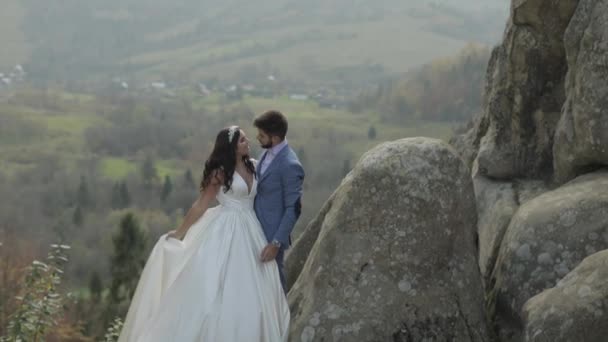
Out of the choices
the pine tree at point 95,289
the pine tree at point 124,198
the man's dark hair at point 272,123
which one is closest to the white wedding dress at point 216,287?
the man's dark hair at point 272,123

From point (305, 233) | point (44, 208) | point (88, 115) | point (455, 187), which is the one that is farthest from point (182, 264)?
point (88, 115)

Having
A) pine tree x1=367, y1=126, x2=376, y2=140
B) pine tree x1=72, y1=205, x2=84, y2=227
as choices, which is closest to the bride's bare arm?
pine tree x1=72, y1=205, x2=84, y2=227

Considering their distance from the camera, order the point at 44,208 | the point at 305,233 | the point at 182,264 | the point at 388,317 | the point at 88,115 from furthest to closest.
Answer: the point at 88,115, the point at 44,208, the point at 305,233, the point at 182,264, the point at 388,317

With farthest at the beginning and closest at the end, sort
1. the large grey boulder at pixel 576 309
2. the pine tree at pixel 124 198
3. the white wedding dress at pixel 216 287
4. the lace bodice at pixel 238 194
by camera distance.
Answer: the pine tree at pixel 124 198 < the lace bodice at pixel 238 194 < the white wedding dress at pixel 216 287 < the large grey boulder at pixel 576 309

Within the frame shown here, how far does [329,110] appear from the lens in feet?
647

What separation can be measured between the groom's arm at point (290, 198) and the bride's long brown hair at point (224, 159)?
2.20 feet

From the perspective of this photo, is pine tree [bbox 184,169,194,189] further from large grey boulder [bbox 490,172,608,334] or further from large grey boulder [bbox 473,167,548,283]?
large grey boulder [bbox 490,172,608,334]

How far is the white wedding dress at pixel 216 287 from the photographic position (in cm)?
1166

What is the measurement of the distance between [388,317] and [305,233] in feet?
8.98

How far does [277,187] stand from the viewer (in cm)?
1236

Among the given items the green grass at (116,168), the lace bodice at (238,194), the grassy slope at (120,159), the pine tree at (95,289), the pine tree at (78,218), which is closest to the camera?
the lace bodice at (238,194)

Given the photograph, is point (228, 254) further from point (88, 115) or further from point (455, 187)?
point (88, 115)

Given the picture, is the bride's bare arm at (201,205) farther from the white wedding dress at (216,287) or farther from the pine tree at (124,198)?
the pine tree at (124,198)

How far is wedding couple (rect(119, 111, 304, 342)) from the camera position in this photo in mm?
11719
